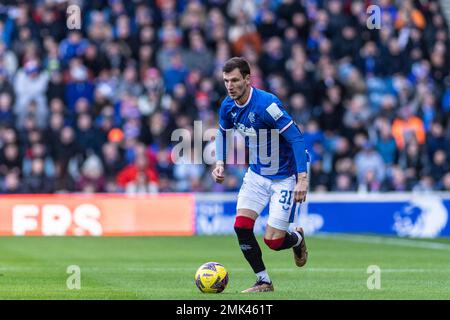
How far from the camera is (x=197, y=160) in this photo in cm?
2391

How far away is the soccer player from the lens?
12.5 m

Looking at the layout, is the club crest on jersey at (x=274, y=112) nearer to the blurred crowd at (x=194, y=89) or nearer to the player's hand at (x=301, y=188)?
the player's hand at (x=301, y=188)

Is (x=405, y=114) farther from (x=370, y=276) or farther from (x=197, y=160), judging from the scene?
(x=370, y=276)

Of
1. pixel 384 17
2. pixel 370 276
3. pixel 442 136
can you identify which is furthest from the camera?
pixel 384 17

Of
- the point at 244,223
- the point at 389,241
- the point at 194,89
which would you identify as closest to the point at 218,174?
the point at 244,223

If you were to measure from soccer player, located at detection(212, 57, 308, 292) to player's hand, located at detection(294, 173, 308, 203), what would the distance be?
13 mm

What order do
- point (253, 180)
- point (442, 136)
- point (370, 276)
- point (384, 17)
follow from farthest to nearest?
point (384, 17)
point (442, 136)
point (370, 276)
point (253, 180)

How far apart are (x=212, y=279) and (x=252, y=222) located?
75cm

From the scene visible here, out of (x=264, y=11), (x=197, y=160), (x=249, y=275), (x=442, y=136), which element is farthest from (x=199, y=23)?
(x=249, y=275)

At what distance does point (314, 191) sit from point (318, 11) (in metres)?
5.19

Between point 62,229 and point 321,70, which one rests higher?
point 321,70

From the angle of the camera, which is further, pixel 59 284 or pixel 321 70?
pixel 321 70

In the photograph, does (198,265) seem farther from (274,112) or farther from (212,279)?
(274,112)

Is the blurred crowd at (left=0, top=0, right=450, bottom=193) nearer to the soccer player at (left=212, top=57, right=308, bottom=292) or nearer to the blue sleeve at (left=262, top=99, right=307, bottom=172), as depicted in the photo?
the soccer player at (left=212, top=57, right=308, bottom=292)
